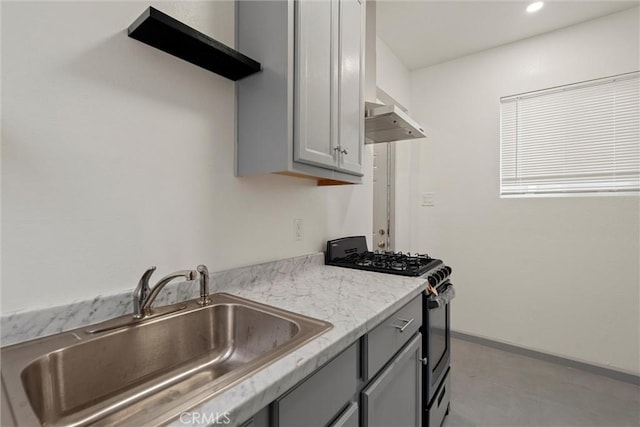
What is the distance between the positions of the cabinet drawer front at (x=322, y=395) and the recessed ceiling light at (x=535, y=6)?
2905 millimetres

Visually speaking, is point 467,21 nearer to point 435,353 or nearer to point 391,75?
point 391,75

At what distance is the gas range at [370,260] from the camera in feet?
5.28

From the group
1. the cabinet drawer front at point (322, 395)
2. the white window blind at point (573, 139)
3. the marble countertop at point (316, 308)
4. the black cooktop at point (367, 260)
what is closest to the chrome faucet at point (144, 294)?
the marble countertop at point (316, 308)

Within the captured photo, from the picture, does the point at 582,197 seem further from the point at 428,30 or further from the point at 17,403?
the point at 17,403

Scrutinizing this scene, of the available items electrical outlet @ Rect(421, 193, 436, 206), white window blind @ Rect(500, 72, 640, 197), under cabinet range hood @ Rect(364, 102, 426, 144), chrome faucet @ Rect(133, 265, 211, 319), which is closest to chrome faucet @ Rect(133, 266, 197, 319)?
chrome faucet @ Rect(133, 265, 211, 319)

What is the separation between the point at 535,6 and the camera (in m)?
2.26

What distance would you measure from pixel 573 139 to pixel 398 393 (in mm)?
2657

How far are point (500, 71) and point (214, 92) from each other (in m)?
2.85

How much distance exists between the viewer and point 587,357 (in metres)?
2.41

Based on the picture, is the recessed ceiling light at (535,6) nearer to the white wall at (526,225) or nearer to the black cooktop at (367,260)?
the white wall at (526,225)

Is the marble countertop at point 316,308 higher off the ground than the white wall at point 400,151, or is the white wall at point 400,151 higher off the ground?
the white wall at point 400,151

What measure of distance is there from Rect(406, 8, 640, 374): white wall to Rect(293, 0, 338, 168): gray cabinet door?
7.07 feet

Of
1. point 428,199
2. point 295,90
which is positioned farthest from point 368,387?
point 428,199

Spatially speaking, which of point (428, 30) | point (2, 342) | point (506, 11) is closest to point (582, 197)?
point (506, 11)
